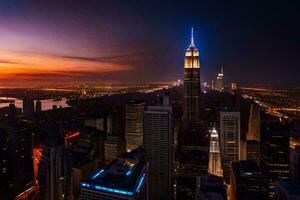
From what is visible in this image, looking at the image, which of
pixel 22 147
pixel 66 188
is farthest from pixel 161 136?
pixel 22 147

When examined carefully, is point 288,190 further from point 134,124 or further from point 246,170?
point 134,124

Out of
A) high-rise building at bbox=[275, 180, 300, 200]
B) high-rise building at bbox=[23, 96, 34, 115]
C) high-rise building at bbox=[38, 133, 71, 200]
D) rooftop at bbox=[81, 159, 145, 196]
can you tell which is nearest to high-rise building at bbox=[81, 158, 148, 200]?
rooftop at bbox=[81, 159, 145, 196]

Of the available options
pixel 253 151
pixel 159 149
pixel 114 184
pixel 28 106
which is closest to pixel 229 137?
pixel 253 151

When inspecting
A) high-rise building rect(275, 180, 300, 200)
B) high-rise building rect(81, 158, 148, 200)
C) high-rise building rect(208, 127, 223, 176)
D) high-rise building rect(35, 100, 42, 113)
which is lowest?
high-rise building rect(208, 127, 223, 176)

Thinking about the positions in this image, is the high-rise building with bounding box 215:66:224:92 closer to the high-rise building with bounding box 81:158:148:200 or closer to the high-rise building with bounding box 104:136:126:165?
the high-rise building with bounding box 104:136:126:165

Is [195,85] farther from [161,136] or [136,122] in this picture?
[161,136]

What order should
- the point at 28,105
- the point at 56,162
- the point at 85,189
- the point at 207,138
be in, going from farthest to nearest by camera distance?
the point at 207,138 → the point at 28,105 → the point at 56,162 → the point at 85,189
